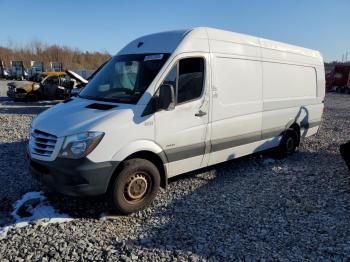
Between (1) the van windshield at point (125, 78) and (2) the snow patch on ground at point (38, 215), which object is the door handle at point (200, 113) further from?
(2) the snow patch on ground at point (38, 215)

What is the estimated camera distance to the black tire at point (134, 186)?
4.79 metres

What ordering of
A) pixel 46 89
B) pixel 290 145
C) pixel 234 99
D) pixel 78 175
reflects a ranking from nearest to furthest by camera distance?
pixel 78 175
pixel 234 99
pixel 290 145
pixel 46 89

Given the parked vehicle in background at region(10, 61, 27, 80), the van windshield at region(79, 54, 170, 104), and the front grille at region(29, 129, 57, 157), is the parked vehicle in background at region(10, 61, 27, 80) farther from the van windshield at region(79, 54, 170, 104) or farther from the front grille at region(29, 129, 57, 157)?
the front grille at region(29, 129, 57, 157)

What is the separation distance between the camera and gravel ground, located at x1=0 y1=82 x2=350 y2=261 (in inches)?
159

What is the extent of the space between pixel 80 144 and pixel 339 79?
3941 cm

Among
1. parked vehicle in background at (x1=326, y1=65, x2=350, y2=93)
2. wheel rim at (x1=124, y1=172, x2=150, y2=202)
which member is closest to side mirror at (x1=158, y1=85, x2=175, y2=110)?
wheel rim at (x1=124, y1=172, x2=150, y2=202)

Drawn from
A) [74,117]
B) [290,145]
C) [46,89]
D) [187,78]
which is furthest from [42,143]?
[46,89]

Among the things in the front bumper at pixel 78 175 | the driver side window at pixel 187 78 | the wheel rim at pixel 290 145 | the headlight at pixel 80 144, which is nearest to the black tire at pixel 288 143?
the wheel rim at pixel 290 145

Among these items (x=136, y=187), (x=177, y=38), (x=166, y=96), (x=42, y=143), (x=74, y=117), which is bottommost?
(x=136, y=187)

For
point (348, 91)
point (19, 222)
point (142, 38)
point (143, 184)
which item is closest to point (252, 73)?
point (142, 38)

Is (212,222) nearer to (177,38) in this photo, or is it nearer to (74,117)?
(74,117)

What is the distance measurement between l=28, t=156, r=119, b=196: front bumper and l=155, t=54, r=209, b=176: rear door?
0.97 meters

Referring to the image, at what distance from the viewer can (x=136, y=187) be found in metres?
5.03

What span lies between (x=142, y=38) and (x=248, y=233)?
3.71m
